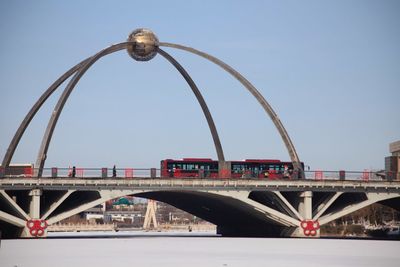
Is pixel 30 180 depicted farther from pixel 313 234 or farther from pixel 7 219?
pixel 313 234

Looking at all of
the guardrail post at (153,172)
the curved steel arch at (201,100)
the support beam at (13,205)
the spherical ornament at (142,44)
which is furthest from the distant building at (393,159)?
the support beam at (13,205)

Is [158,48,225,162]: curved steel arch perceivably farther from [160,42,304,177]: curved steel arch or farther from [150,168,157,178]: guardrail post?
[150,168,157,178]: guardrail post

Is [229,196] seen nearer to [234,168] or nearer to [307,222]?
[307,222]

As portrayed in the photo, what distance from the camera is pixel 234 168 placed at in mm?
94312

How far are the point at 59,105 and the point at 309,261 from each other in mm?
44490

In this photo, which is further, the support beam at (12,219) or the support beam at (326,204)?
the support beam at (326,204)

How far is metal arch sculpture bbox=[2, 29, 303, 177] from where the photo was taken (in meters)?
85.5

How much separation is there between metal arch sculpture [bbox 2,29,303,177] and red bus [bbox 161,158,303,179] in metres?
2.15

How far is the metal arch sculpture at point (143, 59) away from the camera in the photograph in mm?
85500

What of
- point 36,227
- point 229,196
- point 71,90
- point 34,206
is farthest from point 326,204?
point 34,206

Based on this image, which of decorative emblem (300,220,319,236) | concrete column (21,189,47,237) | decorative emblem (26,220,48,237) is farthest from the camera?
decorative emblem (300,220,319,236)

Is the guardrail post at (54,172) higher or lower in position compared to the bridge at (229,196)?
higher

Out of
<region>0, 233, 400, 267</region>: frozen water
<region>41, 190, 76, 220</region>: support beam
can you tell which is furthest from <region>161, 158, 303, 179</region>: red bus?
<region>0, 233, 400, 267</region>: frozen water

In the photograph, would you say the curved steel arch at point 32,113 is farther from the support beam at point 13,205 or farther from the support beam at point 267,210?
the support beam at point 267,210
